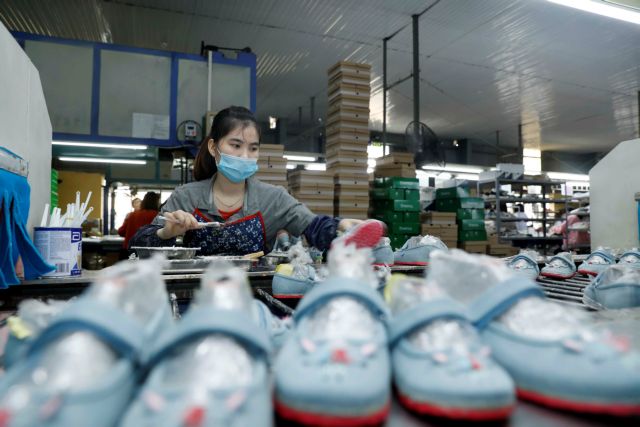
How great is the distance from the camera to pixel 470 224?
586cm

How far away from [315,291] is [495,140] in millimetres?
12989

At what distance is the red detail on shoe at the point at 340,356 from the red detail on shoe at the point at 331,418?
0.18 feet

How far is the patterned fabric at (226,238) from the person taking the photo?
1961 mm

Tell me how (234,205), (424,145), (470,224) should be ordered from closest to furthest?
(234,205)
(424,145)
(470,224)

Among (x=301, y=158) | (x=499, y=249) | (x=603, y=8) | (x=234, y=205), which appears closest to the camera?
(x=234, y=205)

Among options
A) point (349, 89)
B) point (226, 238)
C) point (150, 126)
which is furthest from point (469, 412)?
point (349, 89)

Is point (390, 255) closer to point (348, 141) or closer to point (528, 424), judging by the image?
point (528, 424)

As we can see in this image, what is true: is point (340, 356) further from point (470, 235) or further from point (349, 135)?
point (470, 235)

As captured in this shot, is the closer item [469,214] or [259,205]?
[259,205]

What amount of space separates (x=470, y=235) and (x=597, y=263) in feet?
15.0

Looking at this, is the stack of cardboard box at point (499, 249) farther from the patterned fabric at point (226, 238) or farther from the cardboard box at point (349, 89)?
the patterned fabric at point (226, 238)

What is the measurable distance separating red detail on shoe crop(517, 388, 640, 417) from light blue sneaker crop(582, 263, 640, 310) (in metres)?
0.62

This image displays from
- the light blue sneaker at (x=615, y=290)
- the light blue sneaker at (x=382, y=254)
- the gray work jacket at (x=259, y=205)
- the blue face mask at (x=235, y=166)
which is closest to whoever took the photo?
the light blue sneaker at (x=615, y=290)

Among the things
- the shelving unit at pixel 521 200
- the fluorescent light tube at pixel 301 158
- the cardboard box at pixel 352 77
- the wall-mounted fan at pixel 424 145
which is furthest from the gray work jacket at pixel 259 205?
the fluorescent light tube at pixel 301 158
